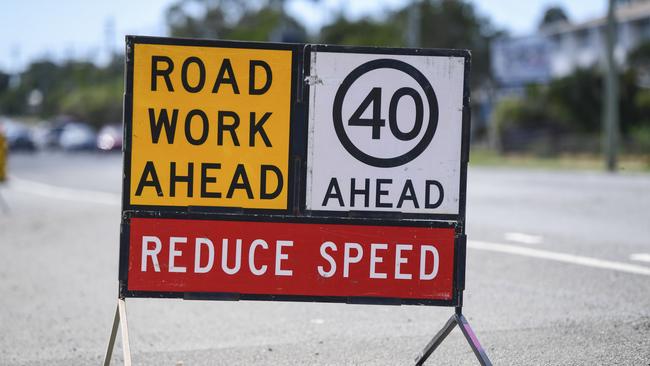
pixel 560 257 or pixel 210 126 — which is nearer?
pixel 210 126

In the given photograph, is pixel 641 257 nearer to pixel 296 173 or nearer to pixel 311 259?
pixel 311 259

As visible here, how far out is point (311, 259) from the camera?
198 inches

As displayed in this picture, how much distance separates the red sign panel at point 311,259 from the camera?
4.98 meters

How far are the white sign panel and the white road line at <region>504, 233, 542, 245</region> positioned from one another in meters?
6.32

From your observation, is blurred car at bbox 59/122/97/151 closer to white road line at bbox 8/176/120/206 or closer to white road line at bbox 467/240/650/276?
white road line at bbox 8/176/120/206

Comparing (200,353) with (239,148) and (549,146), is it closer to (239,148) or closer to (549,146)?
(239,148)

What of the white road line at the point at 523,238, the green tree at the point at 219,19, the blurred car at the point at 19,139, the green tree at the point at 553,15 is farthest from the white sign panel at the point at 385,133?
the green tree at the point at 553,15

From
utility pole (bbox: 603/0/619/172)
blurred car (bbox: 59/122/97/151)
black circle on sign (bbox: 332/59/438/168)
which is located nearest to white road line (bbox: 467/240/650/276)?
black circle on sign (bbox: 332/59/438/168)

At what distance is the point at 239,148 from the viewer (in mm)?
4965

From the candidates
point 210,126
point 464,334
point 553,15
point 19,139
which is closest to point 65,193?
point 210,126

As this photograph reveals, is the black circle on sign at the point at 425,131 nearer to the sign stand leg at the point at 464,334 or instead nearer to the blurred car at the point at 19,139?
the sign stand leg at the point at 464,334

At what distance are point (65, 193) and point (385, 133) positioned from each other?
1746cm

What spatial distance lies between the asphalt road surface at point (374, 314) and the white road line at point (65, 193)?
18.4ft

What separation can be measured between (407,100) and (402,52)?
247 millimetres
